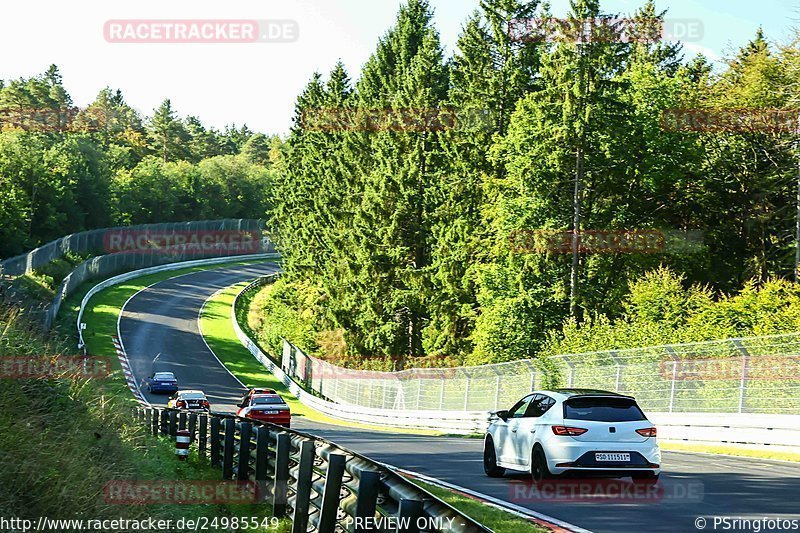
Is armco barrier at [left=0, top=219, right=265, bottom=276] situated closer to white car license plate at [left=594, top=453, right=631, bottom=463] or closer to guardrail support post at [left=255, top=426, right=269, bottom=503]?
guardrail support post at [left=255, top=426, right=269, bottom=503]

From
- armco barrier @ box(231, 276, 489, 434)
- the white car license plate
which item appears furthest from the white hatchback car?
armco barrier @ box(231, 276, 489, 434)

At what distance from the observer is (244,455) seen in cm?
1550

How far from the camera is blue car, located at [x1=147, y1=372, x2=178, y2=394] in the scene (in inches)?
2549

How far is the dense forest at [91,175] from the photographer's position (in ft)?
327

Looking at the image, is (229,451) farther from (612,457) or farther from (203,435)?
(612,457)

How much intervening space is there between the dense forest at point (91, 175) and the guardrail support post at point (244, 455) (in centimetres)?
7351

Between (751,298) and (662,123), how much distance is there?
53.3ft

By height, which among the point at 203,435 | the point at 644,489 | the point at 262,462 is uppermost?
the point at 262,462

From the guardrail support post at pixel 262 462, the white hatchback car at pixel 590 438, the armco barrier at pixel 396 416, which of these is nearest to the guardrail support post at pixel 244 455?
the guardrail support post at pixel 262 462

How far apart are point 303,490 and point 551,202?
41.1 metres

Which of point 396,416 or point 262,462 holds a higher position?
point 262,462

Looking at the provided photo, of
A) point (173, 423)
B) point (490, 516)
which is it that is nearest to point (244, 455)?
point (490, 516)

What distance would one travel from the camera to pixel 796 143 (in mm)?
52281

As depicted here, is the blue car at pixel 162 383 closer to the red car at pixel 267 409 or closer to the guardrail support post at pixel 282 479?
the red car at pixel 267 409
